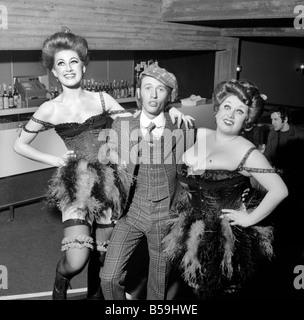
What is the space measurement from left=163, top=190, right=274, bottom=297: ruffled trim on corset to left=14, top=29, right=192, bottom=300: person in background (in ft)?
1.38

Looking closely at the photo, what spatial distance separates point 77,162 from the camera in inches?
96.7

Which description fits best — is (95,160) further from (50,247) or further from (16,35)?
(16,35)

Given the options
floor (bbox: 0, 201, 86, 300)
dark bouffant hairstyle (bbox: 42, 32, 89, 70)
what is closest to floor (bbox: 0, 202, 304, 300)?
floor (bbox: 0, 201, 86, 300)

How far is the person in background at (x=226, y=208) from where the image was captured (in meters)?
2.12

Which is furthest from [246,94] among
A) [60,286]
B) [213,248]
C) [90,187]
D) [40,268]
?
[40,268]

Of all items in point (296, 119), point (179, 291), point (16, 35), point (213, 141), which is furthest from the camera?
point (296, 119)

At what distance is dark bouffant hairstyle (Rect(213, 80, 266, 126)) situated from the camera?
6.97 ft

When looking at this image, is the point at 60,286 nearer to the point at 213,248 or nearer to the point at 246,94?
the point at 213,248

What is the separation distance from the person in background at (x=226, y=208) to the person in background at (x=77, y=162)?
363mm

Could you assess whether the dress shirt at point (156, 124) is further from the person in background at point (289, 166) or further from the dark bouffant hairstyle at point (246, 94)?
the person in background at point (289, 166)

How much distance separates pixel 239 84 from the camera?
2.14 m

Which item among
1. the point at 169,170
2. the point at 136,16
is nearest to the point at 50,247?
the point at 169,170

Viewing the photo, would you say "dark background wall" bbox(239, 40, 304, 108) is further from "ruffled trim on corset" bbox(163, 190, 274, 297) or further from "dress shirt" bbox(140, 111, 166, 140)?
"ruffled trim on corset" bbox(163, 190, 274, 297)

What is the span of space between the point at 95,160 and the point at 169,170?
1.44 ft
